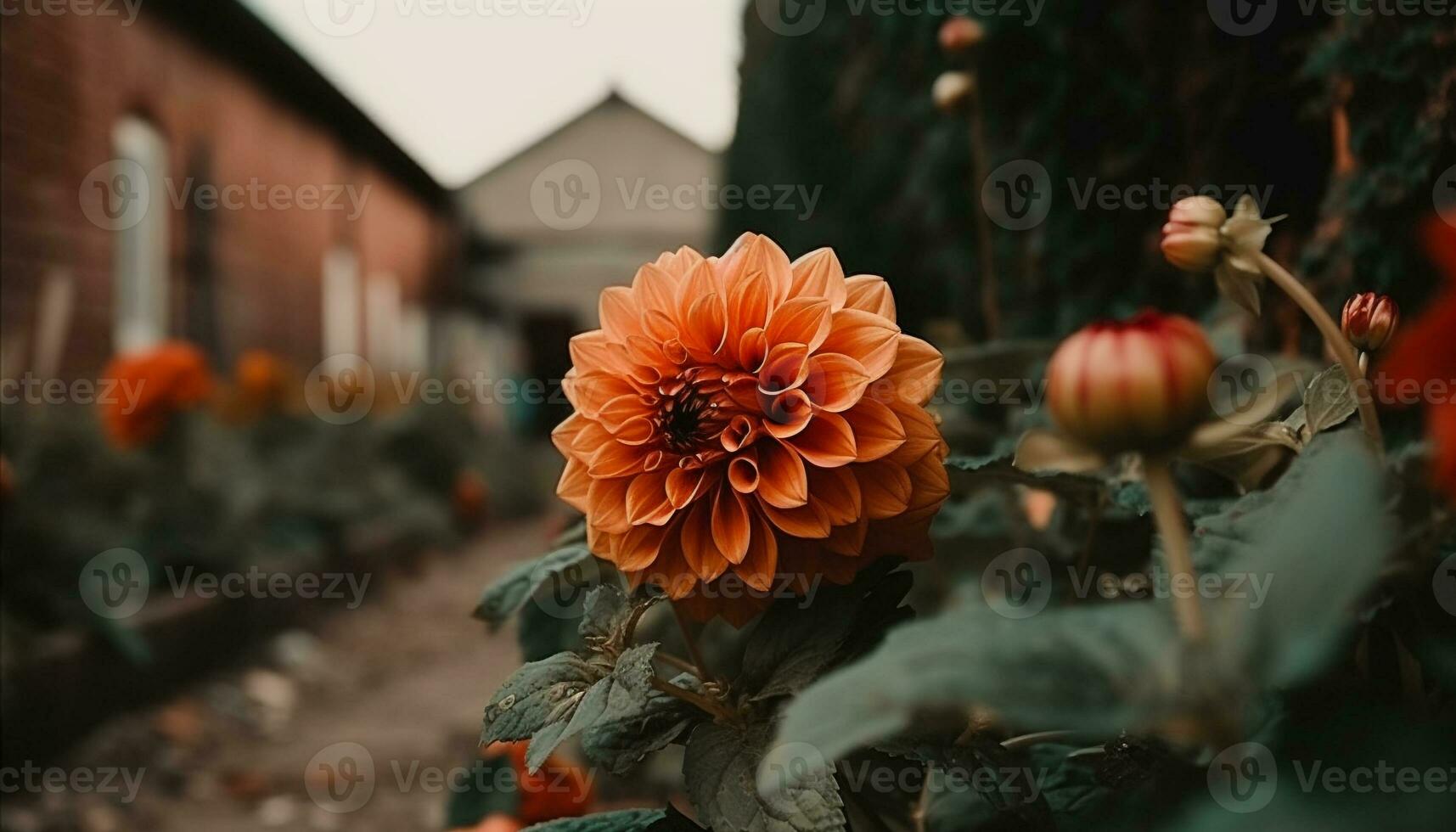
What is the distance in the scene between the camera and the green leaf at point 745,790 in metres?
0.52

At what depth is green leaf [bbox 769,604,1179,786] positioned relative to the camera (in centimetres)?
31

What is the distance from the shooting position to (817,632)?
604 mm

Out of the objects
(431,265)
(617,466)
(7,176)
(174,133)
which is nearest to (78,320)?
(7,176)

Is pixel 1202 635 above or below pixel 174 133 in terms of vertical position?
below

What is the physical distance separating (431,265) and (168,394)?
12.6m

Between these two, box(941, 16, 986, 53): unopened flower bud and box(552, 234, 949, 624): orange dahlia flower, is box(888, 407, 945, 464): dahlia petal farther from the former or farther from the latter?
box(941, 16, 986, 53): unopened flower bud

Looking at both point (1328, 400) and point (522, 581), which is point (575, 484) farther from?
point (1328, 400)

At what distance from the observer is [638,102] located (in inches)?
899

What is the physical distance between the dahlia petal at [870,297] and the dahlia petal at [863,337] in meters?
0.04

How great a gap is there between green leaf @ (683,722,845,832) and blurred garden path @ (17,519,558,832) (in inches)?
41.4

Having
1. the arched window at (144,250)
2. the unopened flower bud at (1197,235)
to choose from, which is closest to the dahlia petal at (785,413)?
the unopened flower bud at (1197,235)

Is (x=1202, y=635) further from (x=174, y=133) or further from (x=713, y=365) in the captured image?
(x=174, y=133)

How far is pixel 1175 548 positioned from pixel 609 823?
41 centimetres

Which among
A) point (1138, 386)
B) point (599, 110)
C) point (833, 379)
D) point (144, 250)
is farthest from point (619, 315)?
point (599, 110)
